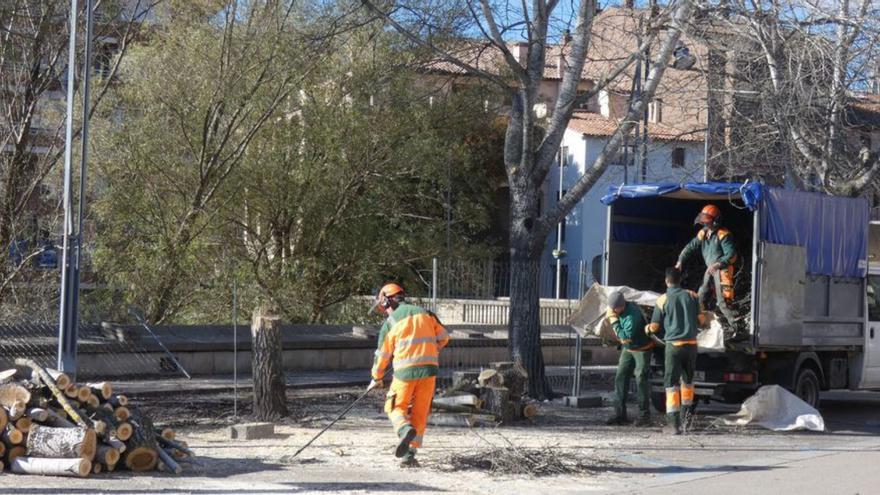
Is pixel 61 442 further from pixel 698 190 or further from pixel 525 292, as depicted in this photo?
pixel 698 190

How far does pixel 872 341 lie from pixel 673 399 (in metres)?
4.51

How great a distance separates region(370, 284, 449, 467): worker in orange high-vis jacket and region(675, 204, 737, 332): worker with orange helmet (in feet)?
17.4

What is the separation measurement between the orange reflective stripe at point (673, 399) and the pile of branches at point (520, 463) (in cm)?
256

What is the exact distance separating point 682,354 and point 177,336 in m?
9.24

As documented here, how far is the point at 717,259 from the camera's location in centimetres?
1484

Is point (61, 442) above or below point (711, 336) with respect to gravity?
below

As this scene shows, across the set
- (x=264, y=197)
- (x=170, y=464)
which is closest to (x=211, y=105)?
(x=264, y=197)

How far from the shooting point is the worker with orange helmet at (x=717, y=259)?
14648mm

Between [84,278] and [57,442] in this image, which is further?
[84,278]

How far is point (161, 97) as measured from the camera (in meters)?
23.1

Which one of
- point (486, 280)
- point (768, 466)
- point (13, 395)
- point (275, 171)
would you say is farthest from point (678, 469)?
point (275, 171)

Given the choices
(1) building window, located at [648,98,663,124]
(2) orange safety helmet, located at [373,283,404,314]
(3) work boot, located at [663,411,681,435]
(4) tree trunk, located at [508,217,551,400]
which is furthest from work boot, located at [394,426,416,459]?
(1) building window, located at [648,98,663,124]

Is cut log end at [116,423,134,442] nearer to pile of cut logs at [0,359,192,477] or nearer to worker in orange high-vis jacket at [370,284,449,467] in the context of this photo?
pile of cut logs at [0,359,192,477]

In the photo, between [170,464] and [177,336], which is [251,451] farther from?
[177,336]
